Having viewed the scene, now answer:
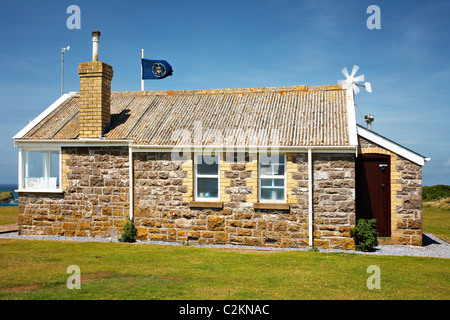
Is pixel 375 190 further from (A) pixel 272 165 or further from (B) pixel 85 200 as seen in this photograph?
(B) pixel 85 200

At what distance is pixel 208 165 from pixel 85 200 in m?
4.65

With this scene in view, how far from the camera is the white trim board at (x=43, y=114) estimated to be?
15.3 m

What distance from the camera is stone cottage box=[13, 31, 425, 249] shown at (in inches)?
510

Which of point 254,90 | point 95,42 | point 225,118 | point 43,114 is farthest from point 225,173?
point 43,114

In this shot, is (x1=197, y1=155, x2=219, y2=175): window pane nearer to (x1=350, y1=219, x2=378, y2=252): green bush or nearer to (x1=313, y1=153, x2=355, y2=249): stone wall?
(x1=313, y1=153, x2=355, y2=249): stone wall

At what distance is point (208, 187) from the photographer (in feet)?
45.9

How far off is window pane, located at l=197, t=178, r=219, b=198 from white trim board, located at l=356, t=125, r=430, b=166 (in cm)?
528

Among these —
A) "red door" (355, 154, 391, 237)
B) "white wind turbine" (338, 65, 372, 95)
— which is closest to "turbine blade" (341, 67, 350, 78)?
"white wind turbine" (338, 65, 372, 95)

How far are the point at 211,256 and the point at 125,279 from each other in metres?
3.27

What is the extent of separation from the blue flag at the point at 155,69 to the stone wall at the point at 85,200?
6366 mm
